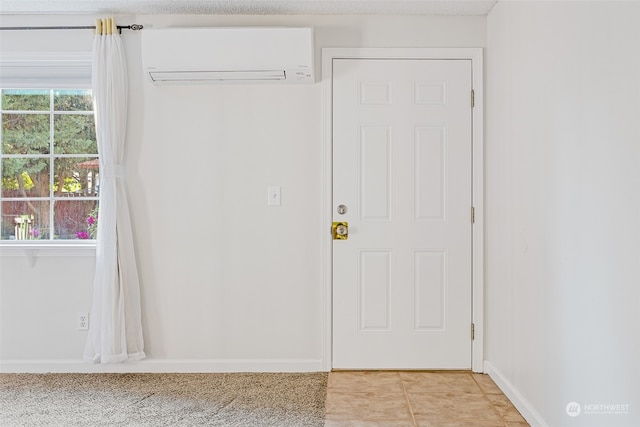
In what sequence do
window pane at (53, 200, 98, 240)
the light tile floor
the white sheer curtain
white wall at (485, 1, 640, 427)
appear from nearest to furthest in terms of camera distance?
white wall at (485, 1, 640, 427)
the light tile floor
the white sheer curtain
window pane at (53, 200, 98, 240)

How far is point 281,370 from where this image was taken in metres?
3.19

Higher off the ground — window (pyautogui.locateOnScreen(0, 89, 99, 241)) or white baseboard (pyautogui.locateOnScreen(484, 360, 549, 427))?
window (pyautogui.locateOnScreen(0, 89, 99, 241))

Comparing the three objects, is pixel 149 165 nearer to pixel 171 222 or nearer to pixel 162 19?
pixel 171 222

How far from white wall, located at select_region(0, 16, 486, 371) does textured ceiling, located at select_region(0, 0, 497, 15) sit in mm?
73

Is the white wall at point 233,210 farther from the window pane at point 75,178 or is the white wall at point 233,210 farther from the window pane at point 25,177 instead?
the window pane at point 25,177

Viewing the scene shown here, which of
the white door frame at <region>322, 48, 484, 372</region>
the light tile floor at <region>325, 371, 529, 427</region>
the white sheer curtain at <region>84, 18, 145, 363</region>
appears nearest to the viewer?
the light tile floor at <region>325, 371, 529, 427</region>

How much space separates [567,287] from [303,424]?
1349 mm

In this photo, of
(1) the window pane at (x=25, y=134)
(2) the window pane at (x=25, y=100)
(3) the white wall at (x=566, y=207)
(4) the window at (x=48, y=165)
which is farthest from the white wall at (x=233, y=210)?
(3) the white wall at (x=566, y=207)

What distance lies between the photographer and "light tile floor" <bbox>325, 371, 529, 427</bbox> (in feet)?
8.17

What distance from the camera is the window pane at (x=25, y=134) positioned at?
3340 mm

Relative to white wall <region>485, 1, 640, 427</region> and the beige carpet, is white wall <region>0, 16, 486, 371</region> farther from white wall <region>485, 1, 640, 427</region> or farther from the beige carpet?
white wall <region>485, 1, 640, 427</region>

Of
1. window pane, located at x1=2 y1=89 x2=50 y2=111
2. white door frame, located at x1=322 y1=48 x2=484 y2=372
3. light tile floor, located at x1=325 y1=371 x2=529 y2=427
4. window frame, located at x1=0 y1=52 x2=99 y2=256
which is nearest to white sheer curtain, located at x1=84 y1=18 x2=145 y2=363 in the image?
window frame, located at x1=0 y1=52 x2=99 y2=256

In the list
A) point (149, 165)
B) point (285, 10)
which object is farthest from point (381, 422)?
point (285, 10)

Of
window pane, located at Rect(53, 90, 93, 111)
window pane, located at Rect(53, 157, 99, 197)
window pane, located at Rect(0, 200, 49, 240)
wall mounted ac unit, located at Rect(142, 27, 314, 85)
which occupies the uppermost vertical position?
wall mounted ac unit, located at Rect(142, 27, 314, 85)
